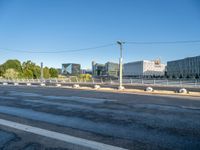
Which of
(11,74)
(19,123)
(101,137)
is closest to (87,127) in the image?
(101,137)

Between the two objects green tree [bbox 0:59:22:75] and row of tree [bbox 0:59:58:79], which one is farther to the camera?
green tree [bbox 0:59:22:75]

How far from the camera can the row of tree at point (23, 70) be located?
86.5 m

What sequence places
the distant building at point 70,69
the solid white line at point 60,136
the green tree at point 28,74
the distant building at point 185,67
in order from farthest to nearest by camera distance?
the distant building at point 70,69, the distant building at point 185,67, the green tree at point 28,74, the solid white line at point 60,136

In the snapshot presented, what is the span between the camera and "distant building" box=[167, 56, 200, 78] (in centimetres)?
9502

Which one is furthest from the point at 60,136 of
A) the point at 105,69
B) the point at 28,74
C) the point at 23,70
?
the point at 105,69

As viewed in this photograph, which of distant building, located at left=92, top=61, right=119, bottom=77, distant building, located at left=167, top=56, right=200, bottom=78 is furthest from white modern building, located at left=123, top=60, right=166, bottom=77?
distant building, located at left=167, top=56, right=200, bottom=78

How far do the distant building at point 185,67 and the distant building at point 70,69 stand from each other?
44.9m

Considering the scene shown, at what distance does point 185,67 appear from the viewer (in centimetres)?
10219

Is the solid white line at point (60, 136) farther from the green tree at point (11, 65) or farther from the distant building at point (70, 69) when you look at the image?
the green tree at point (11, 65)

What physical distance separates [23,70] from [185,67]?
79.7m

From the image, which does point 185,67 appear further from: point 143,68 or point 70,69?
point 70,69

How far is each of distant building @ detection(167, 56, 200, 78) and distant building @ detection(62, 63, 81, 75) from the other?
4487 centimetres

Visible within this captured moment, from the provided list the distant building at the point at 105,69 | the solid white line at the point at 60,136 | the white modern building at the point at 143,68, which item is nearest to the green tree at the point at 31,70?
the distant building at the point at 105,69

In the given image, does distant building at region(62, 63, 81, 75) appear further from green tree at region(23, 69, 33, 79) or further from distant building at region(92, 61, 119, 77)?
distant building at region(92, 61, 119, 77)
